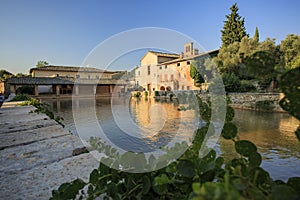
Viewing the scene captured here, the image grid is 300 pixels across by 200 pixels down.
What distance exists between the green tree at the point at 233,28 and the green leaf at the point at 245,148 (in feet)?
79.6

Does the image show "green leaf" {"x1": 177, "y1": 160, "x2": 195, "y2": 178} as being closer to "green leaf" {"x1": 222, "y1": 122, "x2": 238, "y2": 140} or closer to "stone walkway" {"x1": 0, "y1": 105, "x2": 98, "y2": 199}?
"green leaf" {"x1": 222, "y1": 122, "x2": 238, "y2": 140}

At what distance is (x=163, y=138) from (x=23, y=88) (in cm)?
2452

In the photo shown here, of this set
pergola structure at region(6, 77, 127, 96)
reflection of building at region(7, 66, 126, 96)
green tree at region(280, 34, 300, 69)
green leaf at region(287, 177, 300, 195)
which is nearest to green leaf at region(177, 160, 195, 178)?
green leaf at region(287, 177, 300, 195)

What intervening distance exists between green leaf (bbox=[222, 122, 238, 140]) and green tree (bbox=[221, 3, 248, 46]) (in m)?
24.2

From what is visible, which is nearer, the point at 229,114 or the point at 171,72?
the point at 229,114

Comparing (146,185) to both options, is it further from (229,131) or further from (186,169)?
(229,131)

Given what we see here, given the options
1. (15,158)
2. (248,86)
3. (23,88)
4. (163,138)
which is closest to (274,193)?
(15,158)

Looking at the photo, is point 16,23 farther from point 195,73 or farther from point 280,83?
point 195,73

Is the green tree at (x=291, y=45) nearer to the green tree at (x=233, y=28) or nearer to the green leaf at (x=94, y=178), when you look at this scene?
the green tree at (x=233, y=28)

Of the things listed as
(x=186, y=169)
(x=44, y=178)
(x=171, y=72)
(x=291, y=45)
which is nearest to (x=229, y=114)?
(x=186, y=169)

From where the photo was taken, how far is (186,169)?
1.52 feet

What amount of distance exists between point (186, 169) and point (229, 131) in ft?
0.53

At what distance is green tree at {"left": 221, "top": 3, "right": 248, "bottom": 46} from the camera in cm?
2181

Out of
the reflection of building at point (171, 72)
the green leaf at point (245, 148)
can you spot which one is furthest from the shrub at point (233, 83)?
the green leaf at point (245, 148)
